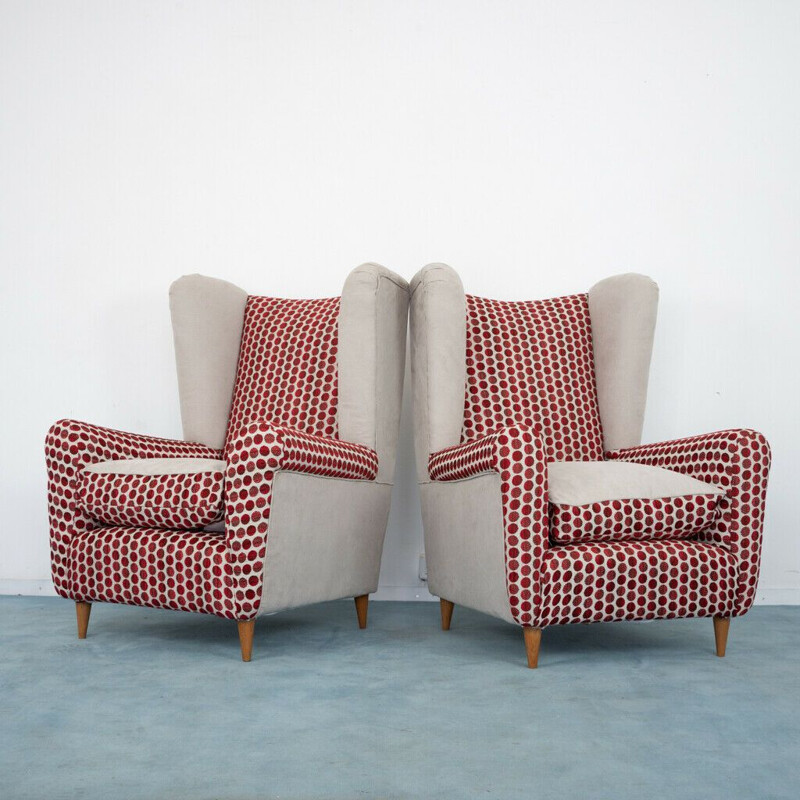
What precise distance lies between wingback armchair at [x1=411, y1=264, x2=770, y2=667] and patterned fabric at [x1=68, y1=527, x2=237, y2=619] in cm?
66

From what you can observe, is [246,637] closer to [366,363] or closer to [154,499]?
[154,499]

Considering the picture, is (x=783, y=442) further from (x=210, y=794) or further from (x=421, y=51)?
(x=210, y=794)

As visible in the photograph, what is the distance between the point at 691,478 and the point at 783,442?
4.15ft

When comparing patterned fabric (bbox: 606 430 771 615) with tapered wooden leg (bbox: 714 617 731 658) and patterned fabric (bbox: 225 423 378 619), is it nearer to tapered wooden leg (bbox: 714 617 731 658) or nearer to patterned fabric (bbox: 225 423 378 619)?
tapered wooden leg (bbox: 714 617 731 658)

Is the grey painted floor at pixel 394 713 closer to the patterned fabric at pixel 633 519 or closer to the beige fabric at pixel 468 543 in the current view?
the beige fabric at pixel 468 543

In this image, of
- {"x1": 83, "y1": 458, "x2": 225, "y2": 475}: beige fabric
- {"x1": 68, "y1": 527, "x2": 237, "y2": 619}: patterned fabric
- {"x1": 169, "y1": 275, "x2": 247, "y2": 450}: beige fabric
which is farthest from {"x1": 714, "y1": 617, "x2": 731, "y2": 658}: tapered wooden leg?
{"x1": 169, "y1": 275, "x2": 247, "y2": 450}: beige fabric

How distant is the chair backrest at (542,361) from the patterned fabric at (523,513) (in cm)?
59

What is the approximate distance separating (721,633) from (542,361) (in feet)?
3.41

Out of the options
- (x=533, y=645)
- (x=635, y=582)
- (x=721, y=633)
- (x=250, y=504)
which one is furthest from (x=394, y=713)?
(x=721, y=633)

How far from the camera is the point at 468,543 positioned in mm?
2242

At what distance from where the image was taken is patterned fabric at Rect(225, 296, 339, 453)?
2781 mm

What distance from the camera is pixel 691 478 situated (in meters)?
2.21

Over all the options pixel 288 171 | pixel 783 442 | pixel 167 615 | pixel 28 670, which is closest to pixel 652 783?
pixel 28 670

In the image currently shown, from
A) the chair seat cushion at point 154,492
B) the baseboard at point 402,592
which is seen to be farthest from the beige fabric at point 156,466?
the baseboard at point 402,592
